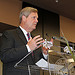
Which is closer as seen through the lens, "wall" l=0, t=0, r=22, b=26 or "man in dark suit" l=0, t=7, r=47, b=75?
"man in dark suit" l=0, t=7, r=47, b=75

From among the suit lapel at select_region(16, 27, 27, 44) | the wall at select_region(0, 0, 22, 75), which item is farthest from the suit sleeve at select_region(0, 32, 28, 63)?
the wall at select_region(0, 0, 22, 75)

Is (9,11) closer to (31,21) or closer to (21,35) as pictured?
(31,21)

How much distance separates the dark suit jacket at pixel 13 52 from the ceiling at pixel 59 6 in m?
3.34

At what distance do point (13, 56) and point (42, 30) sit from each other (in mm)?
3721

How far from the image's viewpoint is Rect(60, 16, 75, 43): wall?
19.6 feet

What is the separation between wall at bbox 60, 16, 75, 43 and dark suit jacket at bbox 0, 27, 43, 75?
14.0 ft

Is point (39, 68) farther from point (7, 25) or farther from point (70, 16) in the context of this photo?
point (70, 16)

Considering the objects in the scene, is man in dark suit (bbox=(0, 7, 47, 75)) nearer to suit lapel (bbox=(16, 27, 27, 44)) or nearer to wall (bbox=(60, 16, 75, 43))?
suit lapel (bbox=(16, 27, 27, 44))

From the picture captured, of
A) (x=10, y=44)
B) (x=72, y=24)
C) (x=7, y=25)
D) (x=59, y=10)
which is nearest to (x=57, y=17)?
(x=59, y=10)

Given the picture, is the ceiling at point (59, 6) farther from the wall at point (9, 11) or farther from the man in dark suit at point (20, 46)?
the man in dark suit at point (20, 46)

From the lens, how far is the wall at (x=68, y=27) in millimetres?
5974

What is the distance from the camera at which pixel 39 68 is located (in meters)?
1.29

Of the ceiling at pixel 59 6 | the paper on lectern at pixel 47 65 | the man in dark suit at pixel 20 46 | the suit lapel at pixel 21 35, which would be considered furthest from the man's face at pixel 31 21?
the ceiling at pixel 59 6

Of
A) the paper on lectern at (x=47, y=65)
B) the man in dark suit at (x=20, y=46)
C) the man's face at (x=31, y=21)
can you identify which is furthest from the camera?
the man's face at (x=31, y=21)
